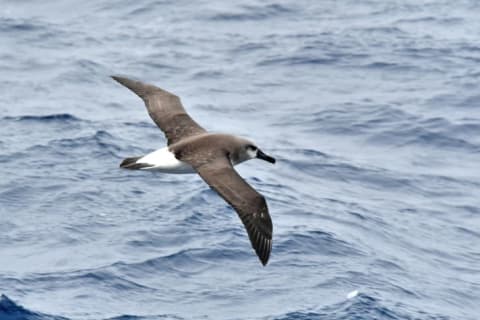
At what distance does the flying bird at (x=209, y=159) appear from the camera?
11812 mm

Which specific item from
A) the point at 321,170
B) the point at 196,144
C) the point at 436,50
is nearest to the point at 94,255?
the point at 196,144

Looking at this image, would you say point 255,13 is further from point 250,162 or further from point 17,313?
point 17,313

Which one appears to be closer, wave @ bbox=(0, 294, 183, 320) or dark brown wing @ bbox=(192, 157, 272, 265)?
dark brown wing @ bbox=(192, 157, 272, 265)

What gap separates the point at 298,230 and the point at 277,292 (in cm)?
191

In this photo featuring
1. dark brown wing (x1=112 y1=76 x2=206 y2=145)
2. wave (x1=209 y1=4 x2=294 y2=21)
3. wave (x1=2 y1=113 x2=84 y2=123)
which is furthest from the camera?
wave (x1=209 y1=4 x2=294 y2=21)

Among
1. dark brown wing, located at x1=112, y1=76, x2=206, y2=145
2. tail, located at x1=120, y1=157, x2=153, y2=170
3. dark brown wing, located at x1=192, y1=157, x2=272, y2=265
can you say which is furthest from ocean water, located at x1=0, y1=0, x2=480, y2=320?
dark brown wing, located at x1=192, y1=157, x2=272, y2=265

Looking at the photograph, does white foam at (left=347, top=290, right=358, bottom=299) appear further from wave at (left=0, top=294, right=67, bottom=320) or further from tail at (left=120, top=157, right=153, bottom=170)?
tail at (left=120, top=157, right=153, bottom=170)

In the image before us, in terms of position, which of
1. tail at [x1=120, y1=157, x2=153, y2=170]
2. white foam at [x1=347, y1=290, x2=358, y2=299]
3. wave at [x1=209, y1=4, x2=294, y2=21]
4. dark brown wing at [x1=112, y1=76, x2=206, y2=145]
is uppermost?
dark brown wing at [x1=112, y1=76, x2=206, y2=145]

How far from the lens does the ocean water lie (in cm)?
1516

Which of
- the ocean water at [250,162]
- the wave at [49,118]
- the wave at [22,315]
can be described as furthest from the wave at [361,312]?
the wave at [49,118]

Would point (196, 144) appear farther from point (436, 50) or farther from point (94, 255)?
point (436, 50)

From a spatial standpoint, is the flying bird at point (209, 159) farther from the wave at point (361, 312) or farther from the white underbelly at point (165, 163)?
the wave at point (361, 312)

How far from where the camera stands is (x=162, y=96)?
14570 millimetres

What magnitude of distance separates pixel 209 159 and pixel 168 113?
1.82 metres
